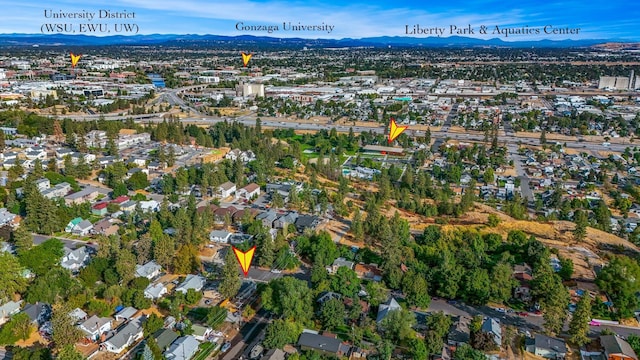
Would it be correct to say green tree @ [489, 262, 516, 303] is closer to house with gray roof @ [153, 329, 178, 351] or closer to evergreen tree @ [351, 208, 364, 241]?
evergreen tree @ [351, 208, 364, 241]

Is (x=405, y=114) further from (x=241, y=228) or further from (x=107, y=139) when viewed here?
(x=241, y=228)

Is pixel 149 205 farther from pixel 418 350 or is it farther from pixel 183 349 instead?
pixel 418 350

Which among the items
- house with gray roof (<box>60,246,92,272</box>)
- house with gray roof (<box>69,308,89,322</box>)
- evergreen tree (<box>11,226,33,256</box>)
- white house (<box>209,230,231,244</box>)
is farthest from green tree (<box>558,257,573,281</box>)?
evergreen tree (<box>11,226,33,256</box>)

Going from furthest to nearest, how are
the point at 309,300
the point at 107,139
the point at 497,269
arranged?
the point at 107,139, the point at 497,269, the point at 309,300

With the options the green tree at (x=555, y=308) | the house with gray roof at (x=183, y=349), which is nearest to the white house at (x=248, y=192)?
the house with gray roof at (x=183, y=349)

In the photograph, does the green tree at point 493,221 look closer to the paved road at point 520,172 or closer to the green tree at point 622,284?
the green tree at point 622,284

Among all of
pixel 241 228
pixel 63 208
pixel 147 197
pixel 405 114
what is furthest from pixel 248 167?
pixel 405 114
